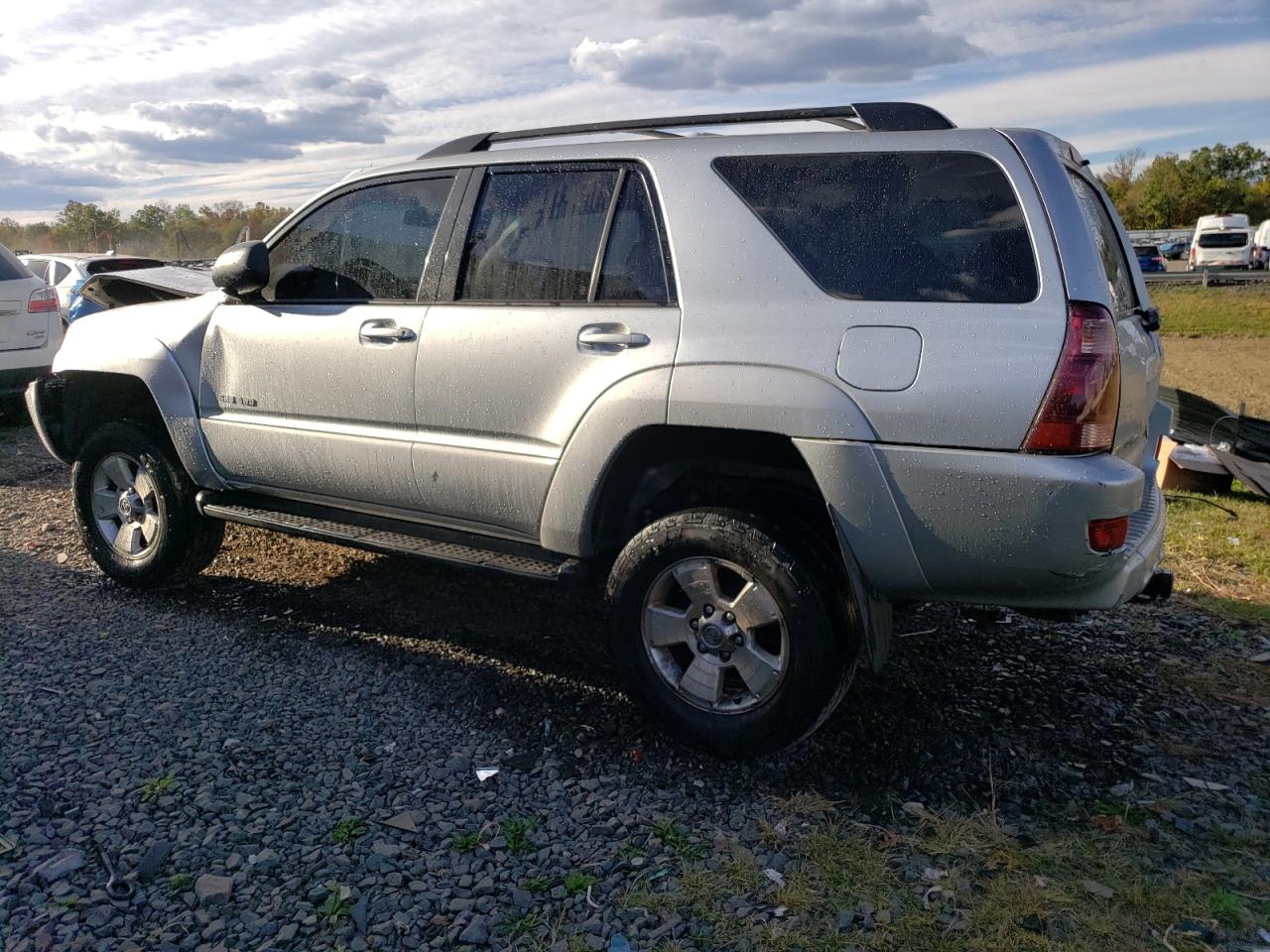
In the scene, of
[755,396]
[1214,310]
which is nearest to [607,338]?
[755,396]

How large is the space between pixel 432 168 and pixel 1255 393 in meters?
11.2

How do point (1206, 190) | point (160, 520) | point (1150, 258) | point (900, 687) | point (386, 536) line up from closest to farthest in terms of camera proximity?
point (900, 687), point (386, 536), point (160, 520), point (1150, 258), point (1206, 190)

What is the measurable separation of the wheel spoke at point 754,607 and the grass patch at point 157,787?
6.08ft

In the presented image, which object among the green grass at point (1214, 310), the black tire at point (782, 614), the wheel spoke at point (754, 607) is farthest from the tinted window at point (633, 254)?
the green grass at point (1214, 310)

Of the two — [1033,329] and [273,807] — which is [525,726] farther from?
[1033,329]

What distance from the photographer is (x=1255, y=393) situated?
40.3 ft

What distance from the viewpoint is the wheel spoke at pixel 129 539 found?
522 centimetres

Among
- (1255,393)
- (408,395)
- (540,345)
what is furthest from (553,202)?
(1255,393)

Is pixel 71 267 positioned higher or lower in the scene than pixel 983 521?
higher

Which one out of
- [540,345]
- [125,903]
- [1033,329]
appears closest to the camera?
[125,903]

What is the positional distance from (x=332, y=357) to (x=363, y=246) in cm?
49

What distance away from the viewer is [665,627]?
3.65m

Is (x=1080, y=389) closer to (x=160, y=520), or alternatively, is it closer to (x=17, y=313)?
(x=160, y=520)

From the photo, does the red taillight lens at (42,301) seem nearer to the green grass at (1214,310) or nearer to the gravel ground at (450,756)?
the gravel ground at (450,756)
